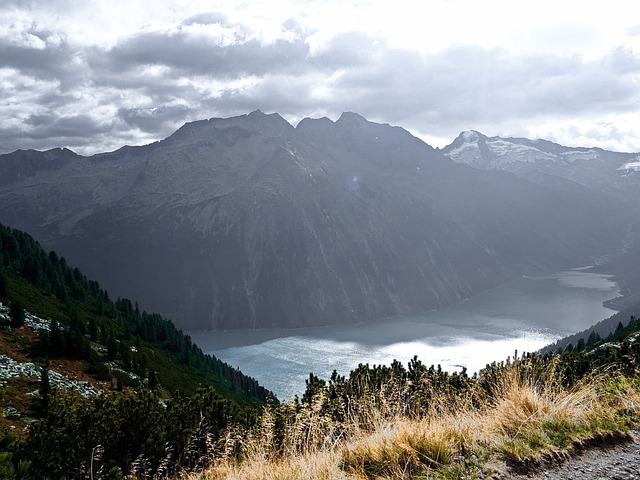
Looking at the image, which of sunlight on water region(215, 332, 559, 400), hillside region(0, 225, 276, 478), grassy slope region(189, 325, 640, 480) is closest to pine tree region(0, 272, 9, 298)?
hillside region(0, 225, 276, 478)

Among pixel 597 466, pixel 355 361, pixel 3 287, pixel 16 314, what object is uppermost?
pixel 3 287

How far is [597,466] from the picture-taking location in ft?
23.8

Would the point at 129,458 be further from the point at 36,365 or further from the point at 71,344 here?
the point at 71,344

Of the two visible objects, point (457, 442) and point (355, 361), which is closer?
point (457, 442)

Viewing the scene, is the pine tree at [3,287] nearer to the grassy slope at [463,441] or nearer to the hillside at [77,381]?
the hillside at [77,381]

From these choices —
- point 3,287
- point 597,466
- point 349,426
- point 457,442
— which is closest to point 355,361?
point 3,287

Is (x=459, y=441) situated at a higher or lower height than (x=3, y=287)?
lower

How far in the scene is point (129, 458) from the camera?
43.3ft

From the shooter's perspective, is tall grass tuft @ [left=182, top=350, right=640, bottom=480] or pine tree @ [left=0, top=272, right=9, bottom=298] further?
pine tree @ [left=0, top=272, right=9, bottom=298]

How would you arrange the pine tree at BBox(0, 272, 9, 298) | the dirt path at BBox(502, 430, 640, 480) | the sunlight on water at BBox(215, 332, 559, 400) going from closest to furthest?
the dirt path at BBox(502, 430, 640, 480) < the pine tree at BBox(0, 272, 9, 298) < the sunlight on water at BBox(215, 332, 559, 400)

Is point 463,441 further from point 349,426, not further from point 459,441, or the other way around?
point 349,426

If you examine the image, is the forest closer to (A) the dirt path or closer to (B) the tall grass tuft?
(B) the tall grass tuft

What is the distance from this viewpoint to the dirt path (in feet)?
22.8

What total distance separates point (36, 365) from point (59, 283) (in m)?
72.0
